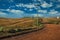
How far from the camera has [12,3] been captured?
3793 millimetres

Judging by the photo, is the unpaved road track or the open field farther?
the unpaved road track

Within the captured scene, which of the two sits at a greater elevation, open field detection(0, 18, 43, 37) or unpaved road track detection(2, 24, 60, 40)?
open field detection(0, 18, 43, 37)

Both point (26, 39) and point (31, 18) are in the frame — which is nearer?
point (26, 39)

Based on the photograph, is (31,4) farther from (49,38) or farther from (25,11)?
(49,38)

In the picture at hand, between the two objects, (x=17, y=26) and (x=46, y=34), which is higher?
(x=17, y=26)

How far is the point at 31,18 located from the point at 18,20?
0.35 m

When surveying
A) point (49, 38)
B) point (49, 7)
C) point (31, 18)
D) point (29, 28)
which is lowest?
point (49, 38)

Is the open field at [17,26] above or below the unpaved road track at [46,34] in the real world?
above

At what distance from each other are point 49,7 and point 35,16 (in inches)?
18.4

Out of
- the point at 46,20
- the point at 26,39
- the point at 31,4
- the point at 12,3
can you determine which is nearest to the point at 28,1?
the point at 31,4

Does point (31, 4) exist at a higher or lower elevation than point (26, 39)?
higher

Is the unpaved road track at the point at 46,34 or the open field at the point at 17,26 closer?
the open field at the point at 17,26

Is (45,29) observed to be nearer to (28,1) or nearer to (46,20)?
(46,20)

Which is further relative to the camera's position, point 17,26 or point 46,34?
point 46,34
